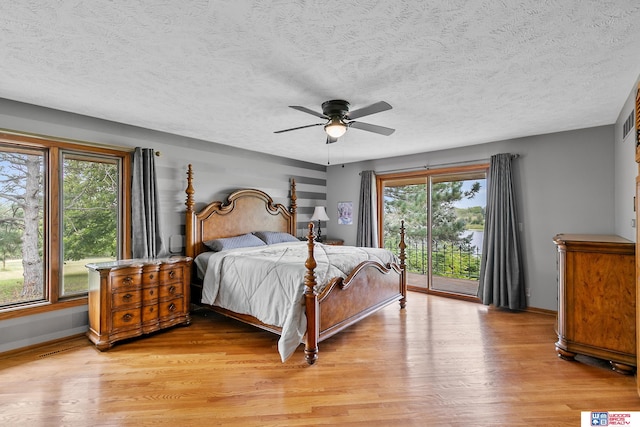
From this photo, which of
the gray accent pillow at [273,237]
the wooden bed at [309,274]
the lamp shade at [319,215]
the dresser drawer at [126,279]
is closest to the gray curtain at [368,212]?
the lamp shade at [319,215]

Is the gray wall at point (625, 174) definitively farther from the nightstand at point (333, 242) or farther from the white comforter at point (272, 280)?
the nightstand at point (333, 242)

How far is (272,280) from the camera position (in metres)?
3.05

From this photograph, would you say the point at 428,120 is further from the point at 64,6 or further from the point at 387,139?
the point at 64,6

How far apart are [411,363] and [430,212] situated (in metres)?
3.03

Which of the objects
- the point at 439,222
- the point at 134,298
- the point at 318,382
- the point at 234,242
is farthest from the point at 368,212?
the point at 134,298

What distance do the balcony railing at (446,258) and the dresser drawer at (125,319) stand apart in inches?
165

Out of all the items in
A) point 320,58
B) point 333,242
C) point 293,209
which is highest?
point 320,58

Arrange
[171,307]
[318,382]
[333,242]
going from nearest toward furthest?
[318,382]
[171,307]
[333,242]

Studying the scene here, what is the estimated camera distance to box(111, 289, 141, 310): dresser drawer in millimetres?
3021

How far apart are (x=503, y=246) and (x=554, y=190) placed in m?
0.96

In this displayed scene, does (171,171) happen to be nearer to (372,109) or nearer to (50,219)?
(50,219)

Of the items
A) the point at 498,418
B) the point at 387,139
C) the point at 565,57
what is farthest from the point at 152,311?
the point at 565,57

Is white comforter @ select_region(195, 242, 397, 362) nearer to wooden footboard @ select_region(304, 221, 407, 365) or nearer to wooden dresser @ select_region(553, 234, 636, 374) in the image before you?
wooden footboard @ select_region(304, 221, 407, 365)

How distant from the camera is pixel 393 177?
5.55m
